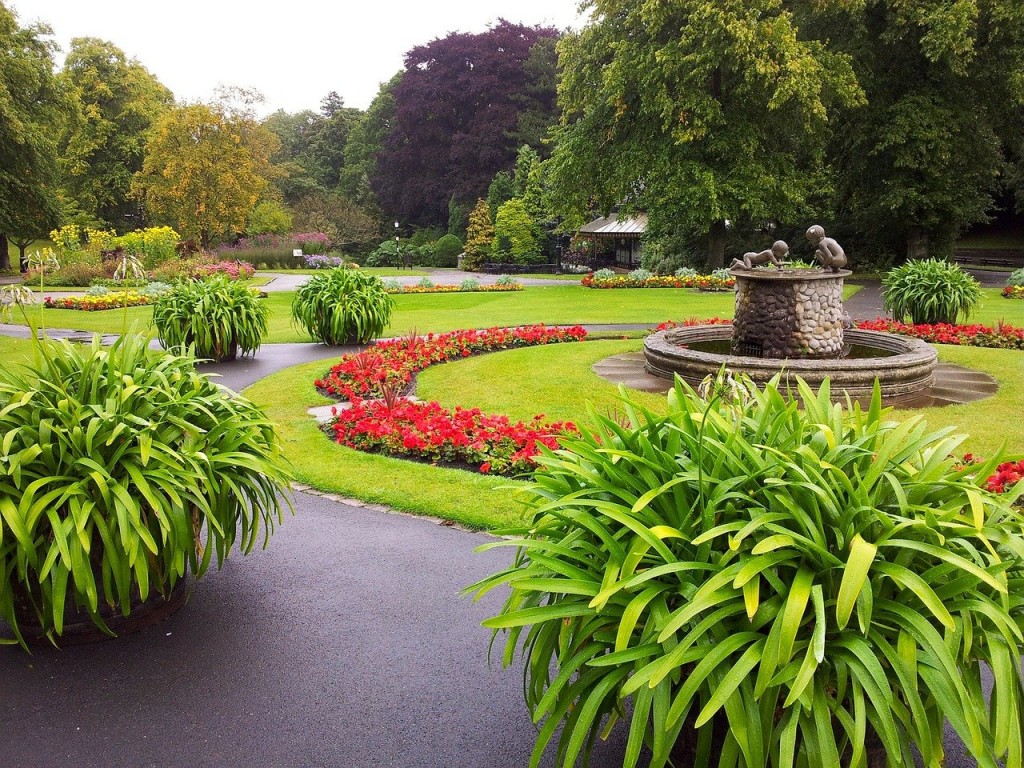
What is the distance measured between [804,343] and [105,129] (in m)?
44.3

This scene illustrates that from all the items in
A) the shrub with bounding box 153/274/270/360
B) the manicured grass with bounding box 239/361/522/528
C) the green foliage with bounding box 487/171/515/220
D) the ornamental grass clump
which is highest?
the green foliage with bounding box 487/171/515/220

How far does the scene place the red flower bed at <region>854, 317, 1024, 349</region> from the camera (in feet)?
39.1

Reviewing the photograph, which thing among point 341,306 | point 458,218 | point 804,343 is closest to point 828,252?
point 804,343

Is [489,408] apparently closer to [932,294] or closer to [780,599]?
[780,599]

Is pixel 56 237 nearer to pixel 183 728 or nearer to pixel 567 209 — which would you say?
pixel 567 209

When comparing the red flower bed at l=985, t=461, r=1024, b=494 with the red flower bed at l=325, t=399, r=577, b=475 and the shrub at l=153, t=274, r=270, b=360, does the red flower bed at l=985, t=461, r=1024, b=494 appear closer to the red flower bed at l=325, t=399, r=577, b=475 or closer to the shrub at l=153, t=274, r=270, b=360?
the red flower bed at l=325, t=399, r=577, b=475

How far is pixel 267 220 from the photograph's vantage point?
143ft

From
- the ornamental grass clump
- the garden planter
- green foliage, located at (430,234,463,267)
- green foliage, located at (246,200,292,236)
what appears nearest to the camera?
the ornamental grass clump

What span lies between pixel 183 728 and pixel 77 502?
1.04 meters

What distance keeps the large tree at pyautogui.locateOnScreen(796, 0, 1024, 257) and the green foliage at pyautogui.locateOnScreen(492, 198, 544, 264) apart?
15.9 meters

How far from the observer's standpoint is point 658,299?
852 inches

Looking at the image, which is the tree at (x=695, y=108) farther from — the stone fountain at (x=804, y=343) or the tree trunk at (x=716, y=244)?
the stone fountain at (x=804, y=343)

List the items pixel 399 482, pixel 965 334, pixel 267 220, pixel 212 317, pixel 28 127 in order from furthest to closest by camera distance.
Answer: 1. pixel 267 220
2. pixel 28 127
3. pixel 965 334
4. pixel 212 317
5. pixel 399 482

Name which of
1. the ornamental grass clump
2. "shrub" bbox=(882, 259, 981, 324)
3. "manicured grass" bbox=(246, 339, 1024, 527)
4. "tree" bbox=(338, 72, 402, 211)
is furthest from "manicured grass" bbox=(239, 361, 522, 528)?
"tree" bbox=(338, 72, 402, 211)
